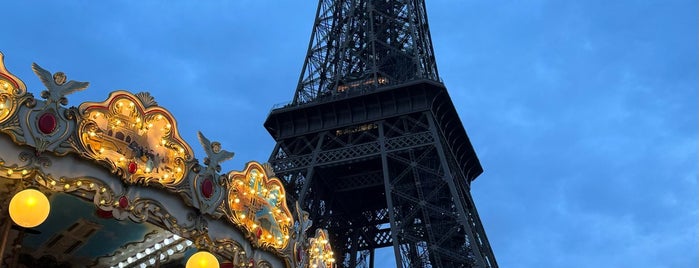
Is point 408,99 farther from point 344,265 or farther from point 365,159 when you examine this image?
point 344,265

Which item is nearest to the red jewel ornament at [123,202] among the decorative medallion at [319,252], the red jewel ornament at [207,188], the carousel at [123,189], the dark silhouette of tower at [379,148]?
the carousel at [123,189]

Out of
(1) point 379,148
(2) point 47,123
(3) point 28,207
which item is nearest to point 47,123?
(2) point 47,123

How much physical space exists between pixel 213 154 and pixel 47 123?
2.13 m

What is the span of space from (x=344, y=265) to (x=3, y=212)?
2401 cm

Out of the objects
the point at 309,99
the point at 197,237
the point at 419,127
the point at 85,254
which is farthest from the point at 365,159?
the point at 197,237

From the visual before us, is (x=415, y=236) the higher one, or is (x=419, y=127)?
(x=419, y=127)

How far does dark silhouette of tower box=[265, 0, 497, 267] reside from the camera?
90.6ft

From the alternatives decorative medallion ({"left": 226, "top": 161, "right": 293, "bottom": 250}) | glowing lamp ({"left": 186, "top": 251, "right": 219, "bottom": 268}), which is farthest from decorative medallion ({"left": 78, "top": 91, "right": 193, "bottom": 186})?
glowing lamp ({"left": 186, "top": 251, "right": 219, "bottom": 268})

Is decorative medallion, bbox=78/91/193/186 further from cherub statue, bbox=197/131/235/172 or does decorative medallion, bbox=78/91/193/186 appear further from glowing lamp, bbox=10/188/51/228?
glowing lamp, bbox=10/188/51/228

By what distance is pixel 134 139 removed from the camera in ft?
27.1

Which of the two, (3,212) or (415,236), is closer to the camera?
(3,212)

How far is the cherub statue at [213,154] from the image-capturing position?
8.98 meters

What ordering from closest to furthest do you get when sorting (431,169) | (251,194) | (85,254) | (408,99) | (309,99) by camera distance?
1. (251,194)
2. (85,254)
3. (431,169)
4. (408,99)
5. (309,99)

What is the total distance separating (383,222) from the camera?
1329 inches
